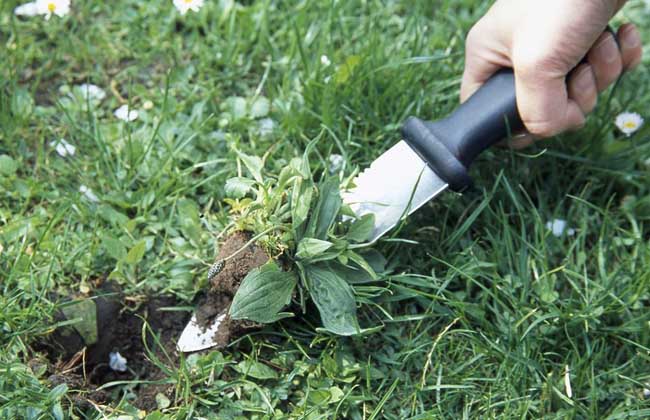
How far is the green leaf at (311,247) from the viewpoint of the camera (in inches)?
67.7

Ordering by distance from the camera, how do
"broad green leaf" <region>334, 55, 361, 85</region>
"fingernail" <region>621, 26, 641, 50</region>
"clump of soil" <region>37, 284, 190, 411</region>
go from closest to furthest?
"clump of soil" <region>37, 284, 190, 411</region> < "fingernail" <region>621, 26, 641, 50</region> < "broad green leaf" <region>334, 55, 361, 85</region>

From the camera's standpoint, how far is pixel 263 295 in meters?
1.72

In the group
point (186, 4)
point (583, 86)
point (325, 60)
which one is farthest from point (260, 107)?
point (583, 86)

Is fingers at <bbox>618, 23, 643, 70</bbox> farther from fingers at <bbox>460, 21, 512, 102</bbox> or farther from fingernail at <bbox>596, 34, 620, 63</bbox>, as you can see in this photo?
fingers at <bbox>460, 21, 512, 102</bbox>

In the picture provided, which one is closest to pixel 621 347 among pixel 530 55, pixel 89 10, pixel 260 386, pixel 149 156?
pixel 530 55

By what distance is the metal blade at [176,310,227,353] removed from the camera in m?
1.84

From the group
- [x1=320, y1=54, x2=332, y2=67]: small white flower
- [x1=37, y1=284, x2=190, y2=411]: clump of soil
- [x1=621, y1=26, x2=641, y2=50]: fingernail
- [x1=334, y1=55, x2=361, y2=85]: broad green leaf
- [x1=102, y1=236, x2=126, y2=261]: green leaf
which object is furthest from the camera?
[x1=320, y1=54, x2=332, y2=67]: small white flower

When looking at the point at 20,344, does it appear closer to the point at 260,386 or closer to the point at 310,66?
the point at 260,386

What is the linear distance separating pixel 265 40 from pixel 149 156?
1.83ft

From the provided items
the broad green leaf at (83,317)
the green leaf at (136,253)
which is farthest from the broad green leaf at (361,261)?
the broad green leaf at (83,317)

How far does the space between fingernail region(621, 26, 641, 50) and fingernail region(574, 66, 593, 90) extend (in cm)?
14

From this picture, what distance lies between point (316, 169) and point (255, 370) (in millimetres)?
576

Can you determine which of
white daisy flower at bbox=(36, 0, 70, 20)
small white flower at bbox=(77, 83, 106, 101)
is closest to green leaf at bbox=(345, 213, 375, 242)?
small white flower at bbox=(77, 83, 106, 101)

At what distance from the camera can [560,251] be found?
2068mm
